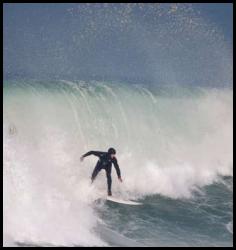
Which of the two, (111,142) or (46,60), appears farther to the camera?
(46,60)

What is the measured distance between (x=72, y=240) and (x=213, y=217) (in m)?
4.17

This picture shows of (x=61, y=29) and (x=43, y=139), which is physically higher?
(x=61, y=29)

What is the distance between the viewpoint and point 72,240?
1015 centimetres

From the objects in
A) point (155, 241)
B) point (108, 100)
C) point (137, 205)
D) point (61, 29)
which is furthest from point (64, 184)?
point (61, 29)

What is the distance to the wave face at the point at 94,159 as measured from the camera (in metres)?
10.9

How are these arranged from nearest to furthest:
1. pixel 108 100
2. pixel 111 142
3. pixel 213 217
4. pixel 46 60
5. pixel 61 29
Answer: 1. pixel 213 217
2. pixel 111 142
3. pixel 108 100
4. pixel 46 60
5. pixel 61 29

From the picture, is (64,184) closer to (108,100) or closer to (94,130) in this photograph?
(94,130)

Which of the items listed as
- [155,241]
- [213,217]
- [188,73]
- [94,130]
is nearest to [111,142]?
[94,130]

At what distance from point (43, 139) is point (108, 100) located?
557 centimetres

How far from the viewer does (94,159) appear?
14.6 m

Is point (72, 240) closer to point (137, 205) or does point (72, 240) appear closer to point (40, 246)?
point (40, 246)

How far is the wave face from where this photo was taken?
1095 cm

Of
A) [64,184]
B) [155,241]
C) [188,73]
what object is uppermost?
[188,73]

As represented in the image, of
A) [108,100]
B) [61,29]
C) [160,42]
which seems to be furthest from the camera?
[61,29]
